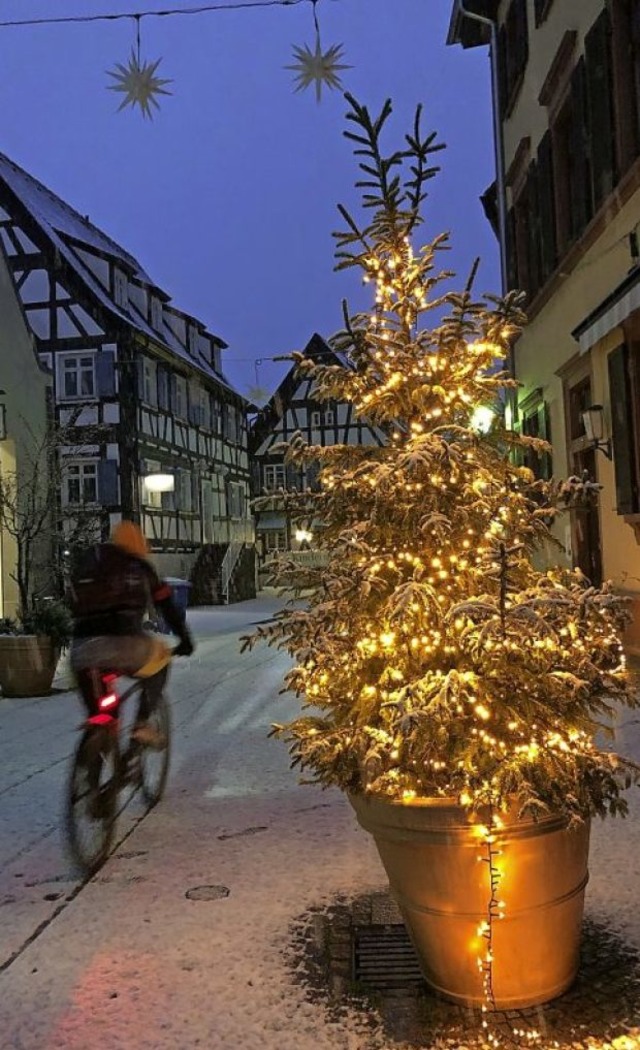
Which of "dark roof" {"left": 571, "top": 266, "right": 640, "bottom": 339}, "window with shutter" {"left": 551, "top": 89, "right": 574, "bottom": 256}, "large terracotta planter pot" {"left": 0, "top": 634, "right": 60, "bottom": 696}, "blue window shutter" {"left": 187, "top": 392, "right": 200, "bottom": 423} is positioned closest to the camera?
"dark roof" {"left": 571, "top": 266, "right": 640, "bottom": 339}

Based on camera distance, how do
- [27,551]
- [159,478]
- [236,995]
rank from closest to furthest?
[236,995], [27,551], [159,478]

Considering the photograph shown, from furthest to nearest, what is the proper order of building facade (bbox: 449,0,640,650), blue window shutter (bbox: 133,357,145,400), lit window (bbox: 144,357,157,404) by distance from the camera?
lit window (bbox: 144,357,157,404)
blue window shutter (bbox: 133,357,145,400)
building facade (bbox: 449,0,640,650)

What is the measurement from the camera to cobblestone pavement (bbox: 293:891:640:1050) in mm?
2744

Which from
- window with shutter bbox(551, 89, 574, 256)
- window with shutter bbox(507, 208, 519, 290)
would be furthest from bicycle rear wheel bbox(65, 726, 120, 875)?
window with shutter bbox(507, 208, 519, 290)

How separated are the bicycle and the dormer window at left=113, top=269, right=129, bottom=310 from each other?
25.9 m

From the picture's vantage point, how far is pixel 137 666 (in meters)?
4.83

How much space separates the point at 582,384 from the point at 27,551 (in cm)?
703

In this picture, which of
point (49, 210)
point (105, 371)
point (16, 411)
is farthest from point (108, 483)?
point (16, 411)

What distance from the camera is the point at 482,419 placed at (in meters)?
3.39

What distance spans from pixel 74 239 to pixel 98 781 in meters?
25.7

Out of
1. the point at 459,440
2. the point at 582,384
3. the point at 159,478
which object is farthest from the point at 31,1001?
the point at 159,478

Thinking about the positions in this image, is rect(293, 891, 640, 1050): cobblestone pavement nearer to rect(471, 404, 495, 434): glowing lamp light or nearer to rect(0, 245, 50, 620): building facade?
rect(471, 404, 495, 434): glowing lamp light

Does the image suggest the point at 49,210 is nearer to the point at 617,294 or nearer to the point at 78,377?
the point at 78,377

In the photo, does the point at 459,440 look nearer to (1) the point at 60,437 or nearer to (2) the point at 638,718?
(2) the point at 638,718
